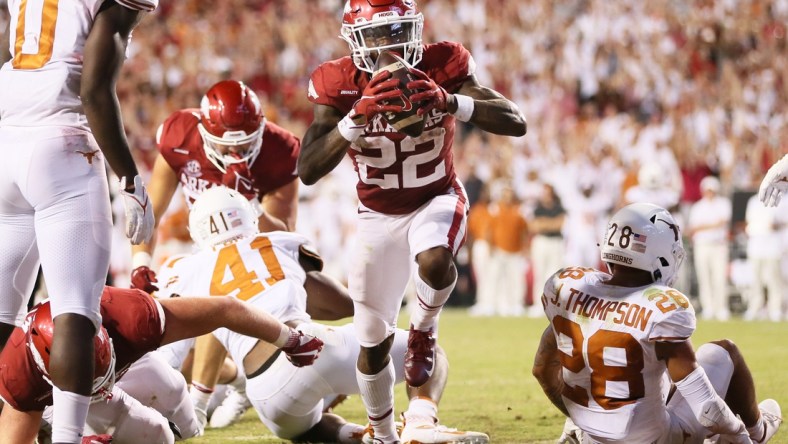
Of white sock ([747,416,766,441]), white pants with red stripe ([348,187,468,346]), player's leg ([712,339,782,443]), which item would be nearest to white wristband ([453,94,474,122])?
white pants with red stripe ([348,187,468,346])

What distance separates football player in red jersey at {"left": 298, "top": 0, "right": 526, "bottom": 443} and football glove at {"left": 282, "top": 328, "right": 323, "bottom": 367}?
40cm

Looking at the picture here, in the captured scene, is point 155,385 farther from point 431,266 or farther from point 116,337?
point 431,266

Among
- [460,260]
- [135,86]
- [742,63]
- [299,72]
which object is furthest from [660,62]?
[135,86]

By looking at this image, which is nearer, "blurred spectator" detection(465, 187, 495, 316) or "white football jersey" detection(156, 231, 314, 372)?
"white football jersey" detection(156, 231, 314, 372)

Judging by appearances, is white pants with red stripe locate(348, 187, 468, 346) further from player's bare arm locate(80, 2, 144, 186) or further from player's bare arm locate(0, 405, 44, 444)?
player's bare arm locate(0, 405, 44, 444)

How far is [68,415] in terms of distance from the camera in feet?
12.0

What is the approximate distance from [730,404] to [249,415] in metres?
3.08

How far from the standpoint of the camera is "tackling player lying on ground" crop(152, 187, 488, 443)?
16.6ft

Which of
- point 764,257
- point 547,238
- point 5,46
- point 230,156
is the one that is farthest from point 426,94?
point 547,238

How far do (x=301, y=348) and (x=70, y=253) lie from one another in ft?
3.48

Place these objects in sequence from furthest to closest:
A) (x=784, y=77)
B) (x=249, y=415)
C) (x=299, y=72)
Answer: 1. (x=299, y=72)
2. (x=784, y=77)
3. (x=249, y=415)

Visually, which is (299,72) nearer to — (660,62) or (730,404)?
(660,62)

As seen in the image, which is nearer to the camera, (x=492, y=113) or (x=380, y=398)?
(x=492, y=113)

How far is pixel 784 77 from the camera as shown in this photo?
14.8 metres
